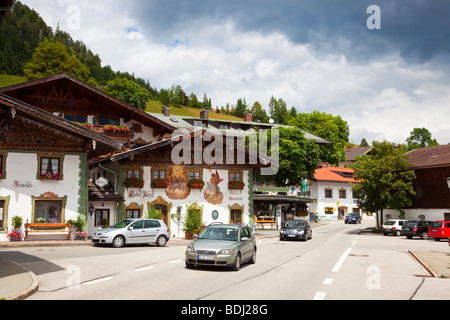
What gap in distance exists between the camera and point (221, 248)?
14.8m

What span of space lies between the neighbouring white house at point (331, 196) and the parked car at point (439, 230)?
1334 inches

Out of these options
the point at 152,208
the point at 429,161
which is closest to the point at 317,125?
the point at 429,161

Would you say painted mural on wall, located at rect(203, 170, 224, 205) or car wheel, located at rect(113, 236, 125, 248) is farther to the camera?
painted mural on wall, located at rect(203, 170, 224, 205)

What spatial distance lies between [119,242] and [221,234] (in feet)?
32.1

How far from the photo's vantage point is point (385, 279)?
44.2 ft

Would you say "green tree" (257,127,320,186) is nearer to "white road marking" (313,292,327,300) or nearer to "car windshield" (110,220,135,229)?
"car windshield" (110,220,135,229)

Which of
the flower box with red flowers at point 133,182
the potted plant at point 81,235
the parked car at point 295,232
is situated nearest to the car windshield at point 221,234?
the potted plant at point 81,235

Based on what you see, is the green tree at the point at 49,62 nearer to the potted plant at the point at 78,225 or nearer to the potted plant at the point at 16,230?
the potted plant at the point at 78,225

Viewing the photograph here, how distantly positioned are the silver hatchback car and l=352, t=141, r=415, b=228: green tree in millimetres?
27621

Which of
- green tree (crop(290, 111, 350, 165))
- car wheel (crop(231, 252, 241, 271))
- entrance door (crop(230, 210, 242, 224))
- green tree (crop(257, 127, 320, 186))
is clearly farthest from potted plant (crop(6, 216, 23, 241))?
green tree (crop(290, 111, 350, 165))

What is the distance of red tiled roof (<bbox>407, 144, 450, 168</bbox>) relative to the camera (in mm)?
49469

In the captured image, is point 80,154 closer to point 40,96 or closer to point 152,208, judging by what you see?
point 152,208

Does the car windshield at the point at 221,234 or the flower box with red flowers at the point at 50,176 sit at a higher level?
the flower box with red flowers at the point at 50,176

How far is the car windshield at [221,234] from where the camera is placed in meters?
16.0
